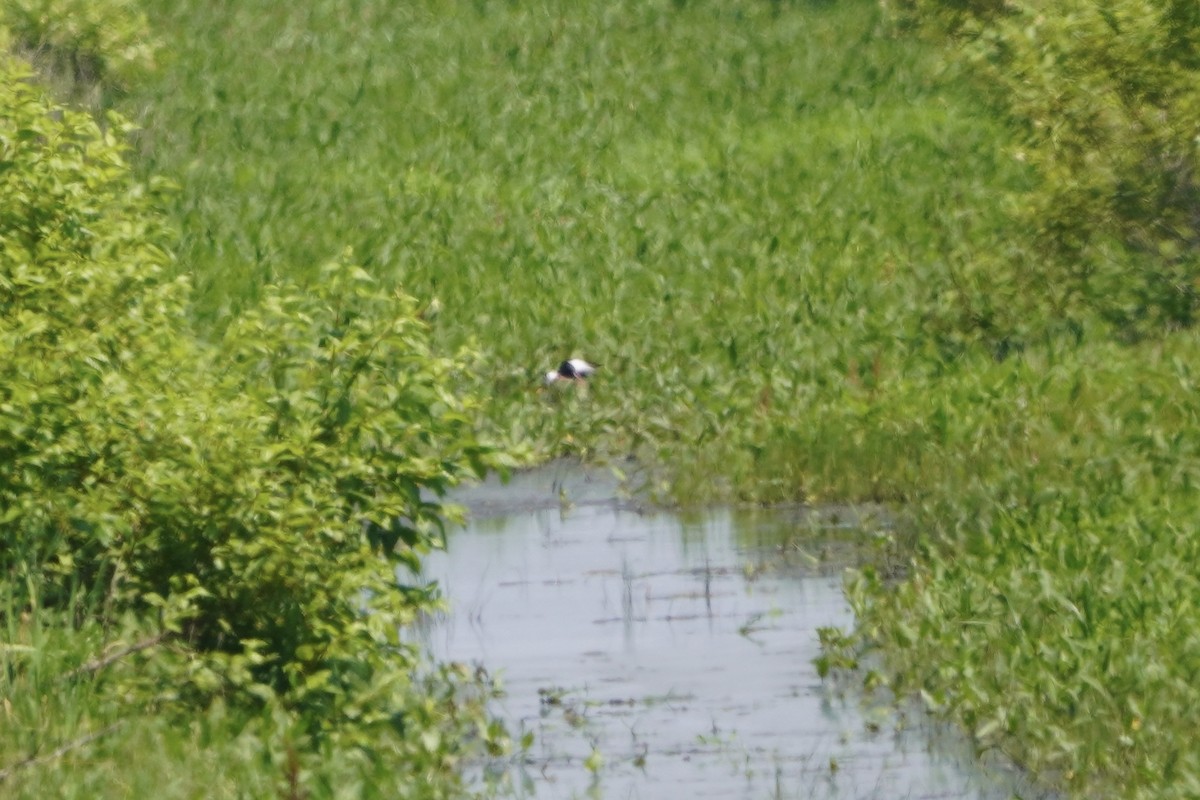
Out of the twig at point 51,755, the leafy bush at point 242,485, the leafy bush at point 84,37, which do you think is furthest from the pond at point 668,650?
the leafy bush at point 84,37

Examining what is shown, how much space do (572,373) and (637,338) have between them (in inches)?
31.8

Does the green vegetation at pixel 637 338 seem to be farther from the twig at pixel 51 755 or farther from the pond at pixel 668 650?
the pond at pixel 668 650

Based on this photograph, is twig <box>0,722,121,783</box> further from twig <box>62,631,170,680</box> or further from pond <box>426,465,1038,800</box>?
pond <box>426,465,1038,800</box>

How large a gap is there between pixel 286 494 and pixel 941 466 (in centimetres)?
449

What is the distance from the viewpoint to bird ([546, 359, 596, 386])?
14.1m

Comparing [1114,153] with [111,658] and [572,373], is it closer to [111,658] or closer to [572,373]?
[572,373]

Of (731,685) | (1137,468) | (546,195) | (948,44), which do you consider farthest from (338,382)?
(948,44)

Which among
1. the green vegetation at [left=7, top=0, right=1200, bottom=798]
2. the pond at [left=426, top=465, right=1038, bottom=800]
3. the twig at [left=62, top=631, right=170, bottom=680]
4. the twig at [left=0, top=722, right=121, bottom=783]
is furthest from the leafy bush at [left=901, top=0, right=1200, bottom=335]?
the twig at [left=0, top=722, right=121, bottom=783]

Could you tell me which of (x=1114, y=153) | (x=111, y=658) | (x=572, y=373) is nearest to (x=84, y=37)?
(x=572, y=373)

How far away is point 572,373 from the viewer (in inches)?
555

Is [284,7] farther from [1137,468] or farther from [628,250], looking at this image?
[1137,468]

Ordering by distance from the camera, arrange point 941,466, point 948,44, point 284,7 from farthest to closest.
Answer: point 284,7, point 948,44, point 941,466

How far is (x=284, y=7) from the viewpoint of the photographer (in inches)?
1132

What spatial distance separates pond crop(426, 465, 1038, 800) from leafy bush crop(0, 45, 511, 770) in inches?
25.3
